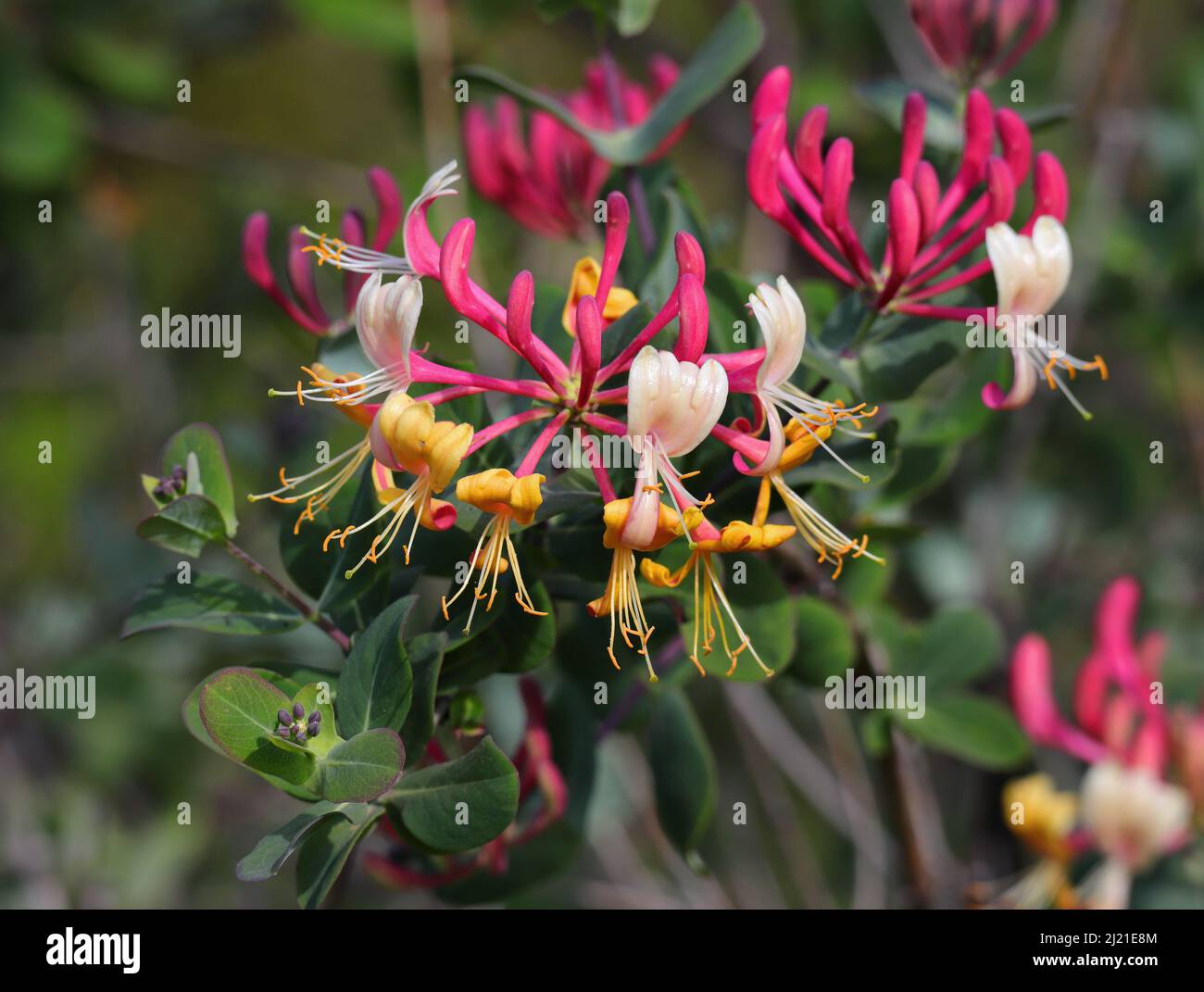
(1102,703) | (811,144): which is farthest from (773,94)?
(1102,703)

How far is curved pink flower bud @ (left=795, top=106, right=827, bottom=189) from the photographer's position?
690 mm

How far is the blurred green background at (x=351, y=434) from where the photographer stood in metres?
1.48

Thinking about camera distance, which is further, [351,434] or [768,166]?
[351,434]

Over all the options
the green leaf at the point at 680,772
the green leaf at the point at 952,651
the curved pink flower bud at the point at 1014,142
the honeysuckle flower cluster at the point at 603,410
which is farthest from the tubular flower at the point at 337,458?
the green leaf at the point at 952,651

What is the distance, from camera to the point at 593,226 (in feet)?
3.15

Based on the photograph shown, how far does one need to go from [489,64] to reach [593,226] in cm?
102

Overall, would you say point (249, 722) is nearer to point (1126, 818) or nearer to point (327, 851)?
point (327, 851)

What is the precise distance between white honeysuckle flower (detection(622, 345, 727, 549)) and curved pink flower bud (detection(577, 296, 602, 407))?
28 millimetres

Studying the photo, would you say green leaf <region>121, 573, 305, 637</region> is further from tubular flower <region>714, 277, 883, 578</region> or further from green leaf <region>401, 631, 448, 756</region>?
tubular flower <region>714, 277, 883, 578</region>

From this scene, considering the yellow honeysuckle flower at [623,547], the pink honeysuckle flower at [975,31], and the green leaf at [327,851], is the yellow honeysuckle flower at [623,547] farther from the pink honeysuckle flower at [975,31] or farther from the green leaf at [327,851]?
the pink honeysuckle flower at [975,31]

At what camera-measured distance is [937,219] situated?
700mm

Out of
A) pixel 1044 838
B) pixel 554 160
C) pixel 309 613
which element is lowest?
pixel 1044 838

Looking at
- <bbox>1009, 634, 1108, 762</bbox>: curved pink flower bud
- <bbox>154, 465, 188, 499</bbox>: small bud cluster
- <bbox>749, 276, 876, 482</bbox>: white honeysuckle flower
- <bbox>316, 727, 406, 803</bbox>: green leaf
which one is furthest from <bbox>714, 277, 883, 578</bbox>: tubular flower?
<bbox>1009, 634, 1108, 762</bbox>: curved pink flower bud

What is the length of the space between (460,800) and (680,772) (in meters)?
0.31
